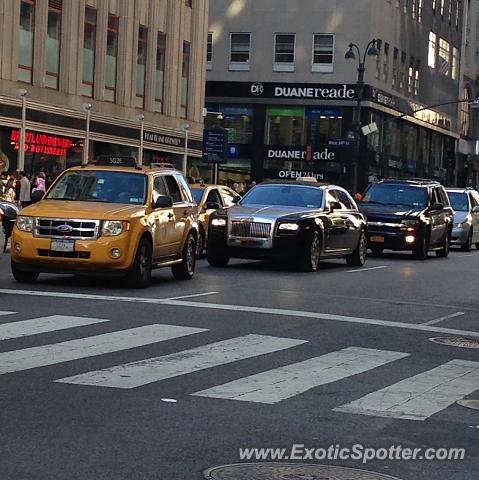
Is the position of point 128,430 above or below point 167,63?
below

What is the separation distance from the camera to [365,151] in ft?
244

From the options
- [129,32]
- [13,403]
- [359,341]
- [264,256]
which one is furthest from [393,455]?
[129,32]

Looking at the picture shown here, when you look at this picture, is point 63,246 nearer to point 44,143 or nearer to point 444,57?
point 44,143

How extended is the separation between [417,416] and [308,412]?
0.75m

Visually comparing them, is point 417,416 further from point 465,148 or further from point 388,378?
point 465,148

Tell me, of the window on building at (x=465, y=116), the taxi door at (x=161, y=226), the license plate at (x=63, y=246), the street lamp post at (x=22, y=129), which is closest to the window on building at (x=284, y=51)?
the window on building at (x=465, y=116)

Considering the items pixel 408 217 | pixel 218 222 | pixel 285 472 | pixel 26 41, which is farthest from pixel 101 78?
pixel 285 472

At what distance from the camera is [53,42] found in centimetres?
4516

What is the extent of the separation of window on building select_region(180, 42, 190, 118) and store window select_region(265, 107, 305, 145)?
64.6 ft

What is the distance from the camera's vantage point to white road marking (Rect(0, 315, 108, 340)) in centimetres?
1330

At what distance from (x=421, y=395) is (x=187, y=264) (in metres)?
11.4

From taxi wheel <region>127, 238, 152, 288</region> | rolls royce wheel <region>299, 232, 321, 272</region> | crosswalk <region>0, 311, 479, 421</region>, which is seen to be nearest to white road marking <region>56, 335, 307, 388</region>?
crosswalk <region>0, 311, 479, 421</region>

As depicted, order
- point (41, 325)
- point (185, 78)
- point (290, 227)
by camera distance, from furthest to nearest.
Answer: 1. point (185, 78)
2. point (290, 227)
3. point (41, 325)

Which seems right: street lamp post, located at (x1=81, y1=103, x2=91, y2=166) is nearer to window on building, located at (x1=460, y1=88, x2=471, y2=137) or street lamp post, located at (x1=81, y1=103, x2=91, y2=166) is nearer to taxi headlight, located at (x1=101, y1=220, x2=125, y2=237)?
taxi headlight, located at (x1=101, y1=220, x2=125, y2=237)
